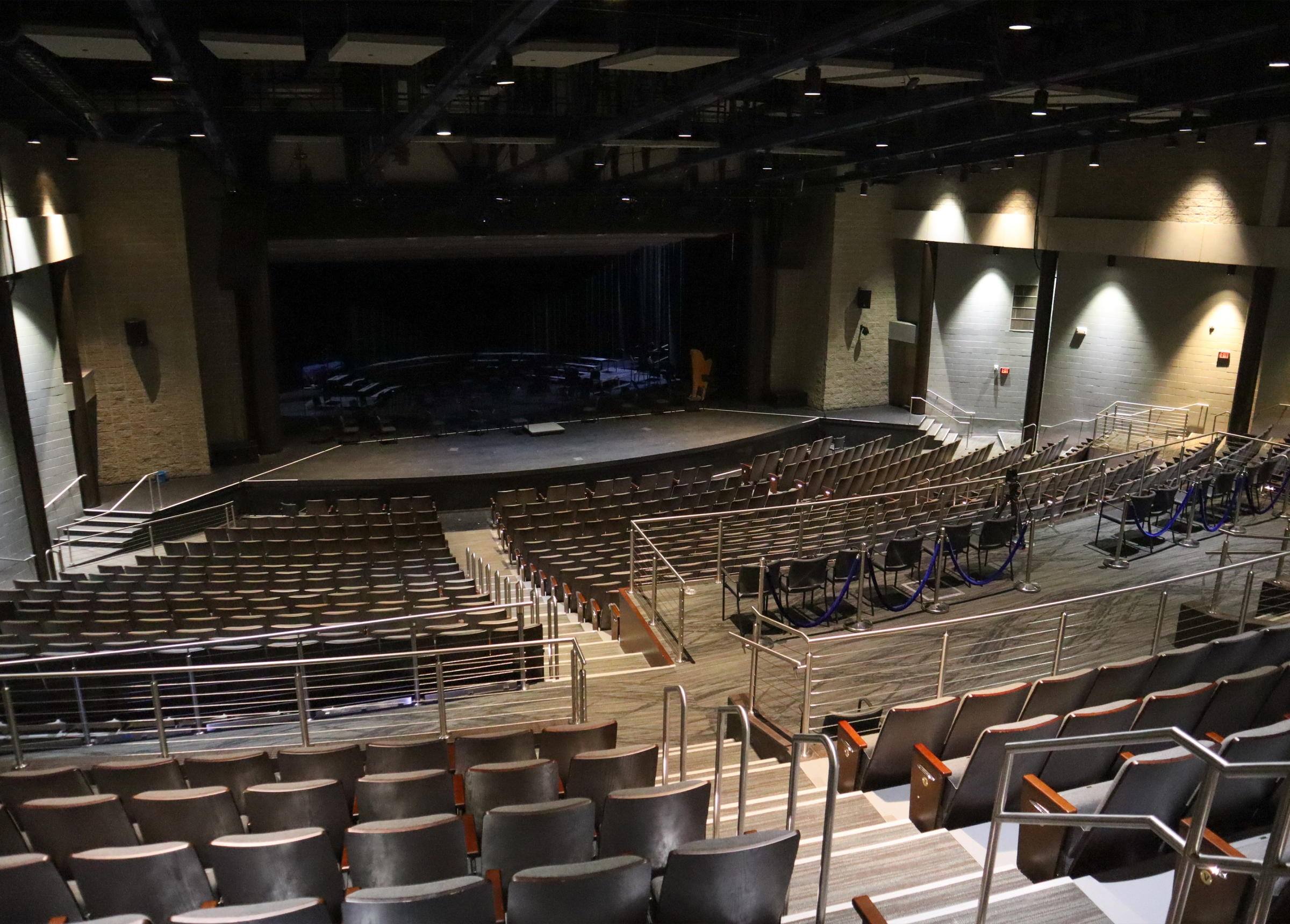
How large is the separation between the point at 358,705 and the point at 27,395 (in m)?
9.93

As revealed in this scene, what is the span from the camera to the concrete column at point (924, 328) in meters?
21.1

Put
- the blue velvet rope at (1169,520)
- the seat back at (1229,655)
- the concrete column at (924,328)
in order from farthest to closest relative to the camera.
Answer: the concrete column at (924,328) < the blue velvet rope at (1169,520) < the seat back at (1229,655)

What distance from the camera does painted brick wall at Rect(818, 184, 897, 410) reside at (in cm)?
2155

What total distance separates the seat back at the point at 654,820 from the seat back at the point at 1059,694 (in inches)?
84.1

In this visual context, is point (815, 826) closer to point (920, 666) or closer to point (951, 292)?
point (920, 666)

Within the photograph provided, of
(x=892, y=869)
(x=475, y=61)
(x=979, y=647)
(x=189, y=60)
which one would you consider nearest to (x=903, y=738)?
(x=892, y=869)

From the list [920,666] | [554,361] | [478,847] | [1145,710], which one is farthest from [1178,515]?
[554,361]

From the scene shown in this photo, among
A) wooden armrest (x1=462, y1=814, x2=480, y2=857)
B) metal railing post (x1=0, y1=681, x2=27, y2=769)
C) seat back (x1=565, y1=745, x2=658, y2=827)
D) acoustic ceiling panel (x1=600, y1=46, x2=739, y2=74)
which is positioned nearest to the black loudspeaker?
acoustic ceiling panel (x1=600, y1=46, x2=739, y2=74)

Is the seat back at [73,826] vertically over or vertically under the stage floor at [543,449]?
over

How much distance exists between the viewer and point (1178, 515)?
1102 centimetres

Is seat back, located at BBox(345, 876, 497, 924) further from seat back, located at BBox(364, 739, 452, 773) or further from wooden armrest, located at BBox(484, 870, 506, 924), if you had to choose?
seat back, located at BBox(364, 739, 452, 773)

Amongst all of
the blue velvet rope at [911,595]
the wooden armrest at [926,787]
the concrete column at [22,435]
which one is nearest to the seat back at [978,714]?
the wooden armrest at [926,787]

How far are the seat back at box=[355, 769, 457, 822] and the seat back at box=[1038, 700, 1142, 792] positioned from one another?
2.87 meters

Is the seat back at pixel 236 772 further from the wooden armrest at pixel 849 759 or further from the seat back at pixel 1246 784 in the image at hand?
the seat back at pixel 1246 784
